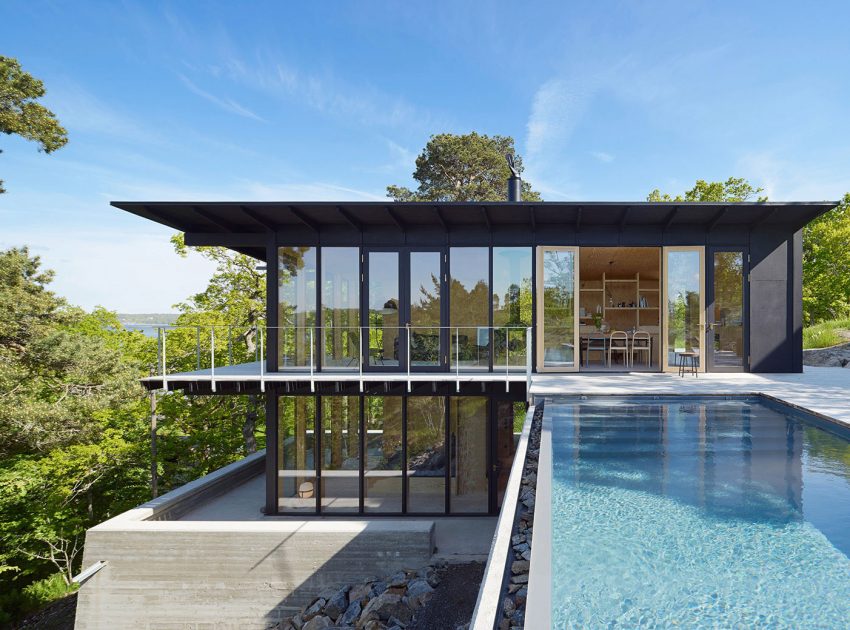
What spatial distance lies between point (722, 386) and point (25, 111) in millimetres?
15692

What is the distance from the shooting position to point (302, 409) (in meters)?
7.79

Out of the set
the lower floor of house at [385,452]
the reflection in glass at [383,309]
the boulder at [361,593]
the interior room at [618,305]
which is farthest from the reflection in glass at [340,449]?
the interior room at [618,305]

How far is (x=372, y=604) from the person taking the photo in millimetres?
5945

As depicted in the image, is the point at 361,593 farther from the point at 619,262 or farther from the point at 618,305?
the point at 618,305

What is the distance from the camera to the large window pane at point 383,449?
7.76m

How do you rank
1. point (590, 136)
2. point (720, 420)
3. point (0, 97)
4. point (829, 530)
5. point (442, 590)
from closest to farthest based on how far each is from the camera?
point (829, 530), point (720, 420), point (442, 590), point (0, 97), point (590, 136)

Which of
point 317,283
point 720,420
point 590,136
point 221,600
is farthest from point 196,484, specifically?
point 590,136

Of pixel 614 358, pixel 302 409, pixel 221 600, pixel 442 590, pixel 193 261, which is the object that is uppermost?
pixel 193 261

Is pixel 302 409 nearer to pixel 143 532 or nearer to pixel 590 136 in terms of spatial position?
pixel 143 532

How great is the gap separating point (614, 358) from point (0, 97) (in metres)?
15.7

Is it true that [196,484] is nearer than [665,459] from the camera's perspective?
No

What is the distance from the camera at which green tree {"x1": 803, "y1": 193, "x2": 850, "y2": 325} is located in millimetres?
20656

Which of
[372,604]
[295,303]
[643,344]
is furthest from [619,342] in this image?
[372,604]

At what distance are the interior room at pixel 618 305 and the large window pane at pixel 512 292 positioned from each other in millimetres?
2344
